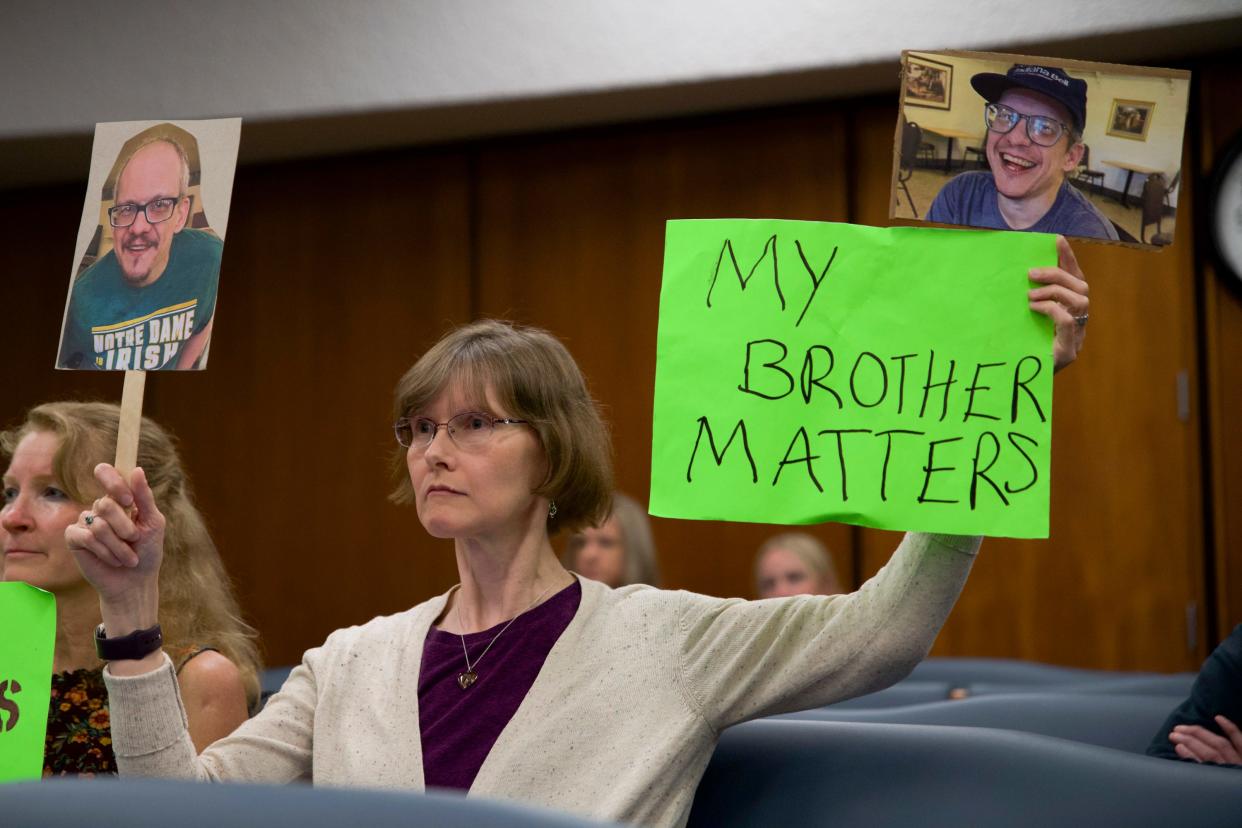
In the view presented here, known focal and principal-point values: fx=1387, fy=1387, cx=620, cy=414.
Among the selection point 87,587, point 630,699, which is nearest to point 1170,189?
point 630,699

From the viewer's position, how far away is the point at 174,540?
191cm

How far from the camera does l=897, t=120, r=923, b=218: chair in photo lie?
138cm

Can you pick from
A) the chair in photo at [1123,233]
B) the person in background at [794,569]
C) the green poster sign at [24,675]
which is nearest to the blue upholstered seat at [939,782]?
the chair in photo at [1123,233]

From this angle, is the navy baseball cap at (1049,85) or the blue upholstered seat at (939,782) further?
the navy baseball cap at (1049,85)

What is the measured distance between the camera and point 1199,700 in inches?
77.3

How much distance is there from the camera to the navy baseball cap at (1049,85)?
4.52 ft

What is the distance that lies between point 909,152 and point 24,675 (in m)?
1.08

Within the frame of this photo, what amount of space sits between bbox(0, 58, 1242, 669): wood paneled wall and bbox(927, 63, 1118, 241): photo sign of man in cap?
2.64 metres

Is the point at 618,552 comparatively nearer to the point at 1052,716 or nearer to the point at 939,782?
the point at 1052,716

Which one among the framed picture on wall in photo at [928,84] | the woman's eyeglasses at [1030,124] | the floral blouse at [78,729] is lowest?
the floral blouse at [78,729]

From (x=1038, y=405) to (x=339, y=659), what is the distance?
0.85 metres

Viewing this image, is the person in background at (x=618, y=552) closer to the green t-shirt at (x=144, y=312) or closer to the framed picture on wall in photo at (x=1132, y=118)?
the green t-shirt at (x=144, y=312)

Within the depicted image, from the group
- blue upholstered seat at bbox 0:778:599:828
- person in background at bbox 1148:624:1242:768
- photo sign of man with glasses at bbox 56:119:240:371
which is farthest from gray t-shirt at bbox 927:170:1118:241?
blue upholstered seat at bbox 0:778:599:828

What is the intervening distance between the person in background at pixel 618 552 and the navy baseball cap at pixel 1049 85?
7.52 ft
